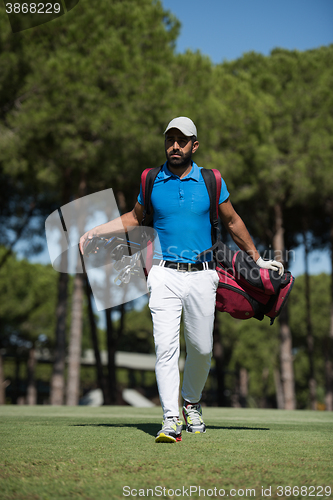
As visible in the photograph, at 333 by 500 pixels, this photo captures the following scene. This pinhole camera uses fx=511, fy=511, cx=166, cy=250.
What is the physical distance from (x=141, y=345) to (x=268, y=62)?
25.2m

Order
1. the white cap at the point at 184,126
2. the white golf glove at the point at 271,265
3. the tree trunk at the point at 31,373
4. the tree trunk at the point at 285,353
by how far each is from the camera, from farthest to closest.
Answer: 1. the tree trunk at the point at 31,373
2. the tree trunk at the point at 285,353
3. the white golf glove at the point at 271,265
4. the white cap at the point at 184,126

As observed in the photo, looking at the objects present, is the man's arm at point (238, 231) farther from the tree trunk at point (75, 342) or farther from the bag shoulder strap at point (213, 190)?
the tree trunk at point (75, 342)

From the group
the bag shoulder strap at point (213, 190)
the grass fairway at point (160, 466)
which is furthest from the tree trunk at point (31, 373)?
the bag shoulder strap at point (213, 190)

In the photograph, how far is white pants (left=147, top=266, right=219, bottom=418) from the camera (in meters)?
3.20

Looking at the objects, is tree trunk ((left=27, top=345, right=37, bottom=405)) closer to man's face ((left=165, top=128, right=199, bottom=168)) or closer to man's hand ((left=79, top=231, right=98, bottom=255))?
man's hand ((left=79, top=231, right=98, bottom=255))

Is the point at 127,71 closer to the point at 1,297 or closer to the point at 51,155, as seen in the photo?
the point at 51,155

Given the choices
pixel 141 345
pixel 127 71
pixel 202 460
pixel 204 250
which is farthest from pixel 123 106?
pixel 141 345

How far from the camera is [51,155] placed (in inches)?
546

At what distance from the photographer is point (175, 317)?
3.26 metres

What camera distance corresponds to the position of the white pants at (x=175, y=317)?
320 centimetres

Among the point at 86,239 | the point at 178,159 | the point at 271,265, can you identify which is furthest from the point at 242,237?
the point at 86,239

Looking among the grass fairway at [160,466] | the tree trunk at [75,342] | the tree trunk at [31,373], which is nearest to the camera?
the grass fairway at [160,466]

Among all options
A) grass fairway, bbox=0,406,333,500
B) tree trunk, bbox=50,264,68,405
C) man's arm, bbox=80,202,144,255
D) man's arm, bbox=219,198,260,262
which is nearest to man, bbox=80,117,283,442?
man's arm, bbox=219,198,260,262

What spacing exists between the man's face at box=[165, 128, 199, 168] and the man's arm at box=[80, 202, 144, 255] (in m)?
0.42
